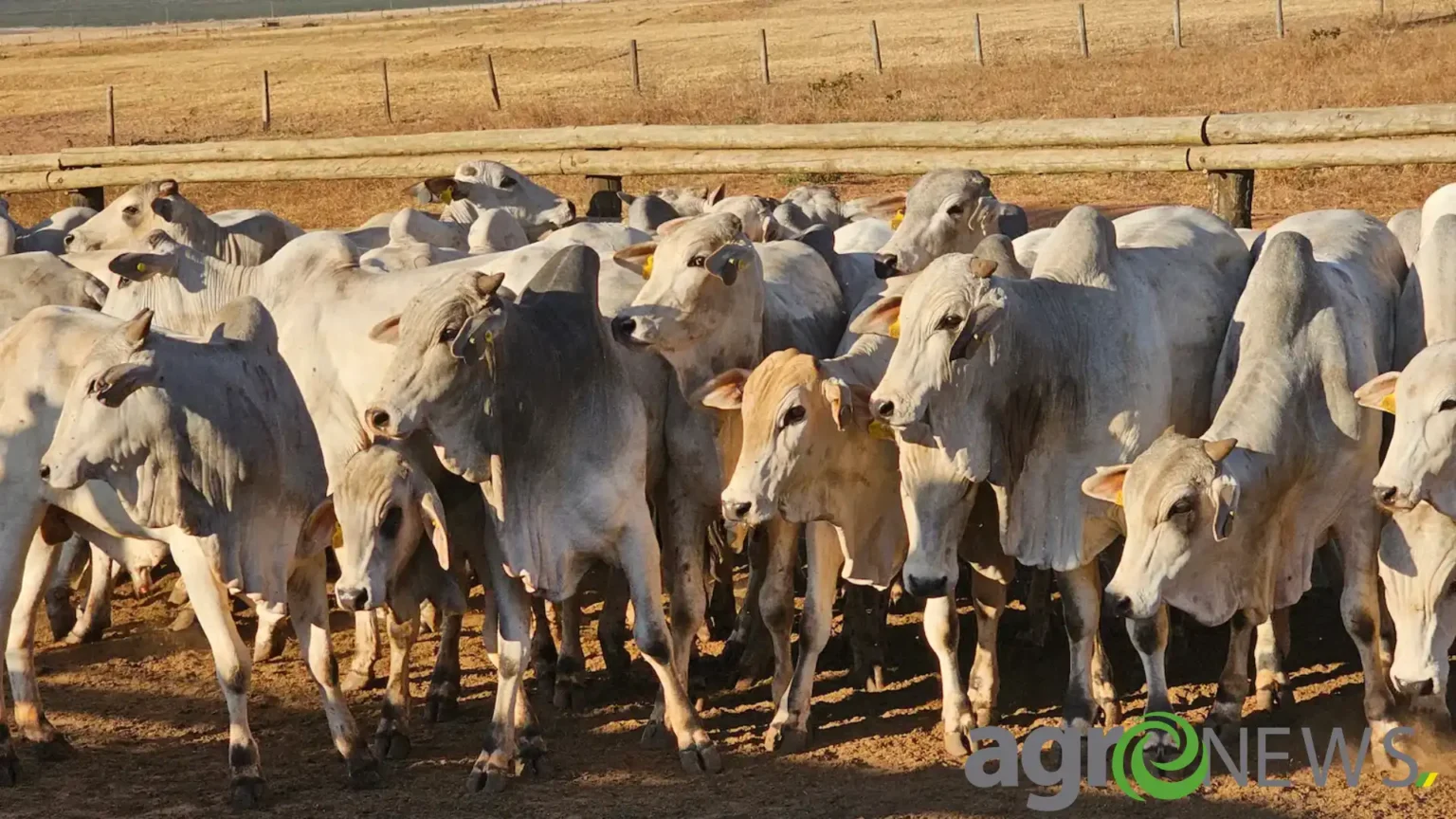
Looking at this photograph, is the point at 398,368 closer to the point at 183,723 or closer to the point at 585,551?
the point at 585,551

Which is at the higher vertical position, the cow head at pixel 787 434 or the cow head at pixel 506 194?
the cow head at pixel 506 194

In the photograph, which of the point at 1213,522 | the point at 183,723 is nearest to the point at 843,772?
the point at 1213,522

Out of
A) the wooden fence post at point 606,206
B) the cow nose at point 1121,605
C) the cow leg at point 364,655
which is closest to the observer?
the cow nose at point 1121,605

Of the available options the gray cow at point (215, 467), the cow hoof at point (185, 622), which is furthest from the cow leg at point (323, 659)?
the cow hoof at point (185, 622)

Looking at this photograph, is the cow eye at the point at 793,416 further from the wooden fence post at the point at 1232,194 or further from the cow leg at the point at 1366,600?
the wooden fence post at the point at 1232,194

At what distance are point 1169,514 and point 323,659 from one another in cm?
315

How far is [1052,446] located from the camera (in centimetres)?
731

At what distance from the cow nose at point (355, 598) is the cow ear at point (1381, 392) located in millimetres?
3516

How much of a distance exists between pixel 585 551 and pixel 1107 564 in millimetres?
2419

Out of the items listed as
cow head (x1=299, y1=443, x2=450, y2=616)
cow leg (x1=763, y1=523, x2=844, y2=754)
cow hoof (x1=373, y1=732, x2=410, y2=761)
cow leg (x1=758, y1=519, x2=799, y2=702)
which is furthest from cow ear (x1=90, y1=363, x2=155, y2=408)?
cow leg (x1=763, y1=523, x2=844, y2=754)

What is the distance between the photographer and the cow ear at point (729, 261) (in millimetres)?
7691

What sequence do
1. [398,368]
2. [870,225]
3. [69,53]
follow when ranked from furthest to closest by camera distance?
[69,53], [870,225], [398,368]

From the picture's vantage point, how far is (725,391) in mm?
7465

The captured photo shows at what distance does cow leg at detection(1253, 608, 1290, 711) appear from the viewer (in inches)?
294
